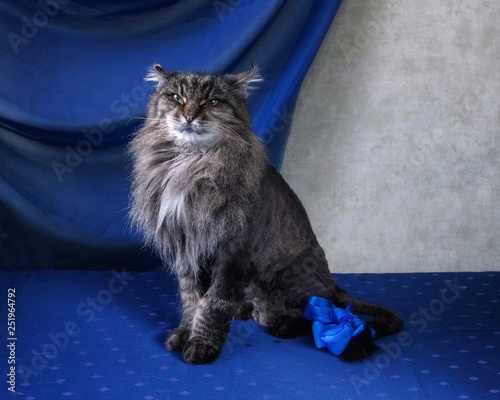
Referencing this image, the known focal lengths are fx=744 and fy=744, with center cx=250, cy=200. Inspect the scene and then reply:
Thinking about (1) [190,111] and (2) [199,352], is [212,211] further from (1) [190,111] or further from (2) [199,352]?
(2) [199,352]

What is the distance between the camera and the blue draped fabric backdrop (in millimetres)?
2641

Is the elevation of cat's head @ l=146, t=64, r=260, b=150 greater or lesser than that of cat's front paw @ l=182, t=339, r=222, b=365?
greater

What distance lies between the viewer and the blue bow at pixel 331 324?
2.14m

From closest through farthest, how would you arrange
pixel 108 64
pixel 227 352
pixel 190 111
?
pixel 190 111, pixel 227 352, pixel 108 64

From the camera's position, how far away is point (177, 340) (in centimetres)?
217

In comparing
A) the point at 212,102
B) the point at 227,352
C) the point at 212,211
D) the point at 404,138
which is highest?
the point at 212,102

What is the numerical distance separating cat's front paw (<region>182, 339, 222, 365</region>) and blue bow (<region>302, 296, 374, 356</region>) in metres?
0.31

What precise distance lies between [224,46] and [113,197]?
2.34 feet

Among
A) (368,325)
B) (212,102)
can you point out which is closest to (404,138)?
(368,325)

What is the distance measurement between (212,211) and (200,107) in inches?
11.6

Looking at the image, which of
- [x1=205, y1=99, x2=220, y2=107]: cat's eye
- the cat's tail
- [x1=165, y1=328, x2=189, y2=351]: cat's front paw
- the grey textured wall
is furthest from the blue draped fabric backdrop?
[x1=165, y1=328, x2=189, y2=351]: cat's front paw

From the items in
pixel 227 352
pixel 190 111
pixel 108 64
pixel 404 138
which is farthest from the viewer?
pixel 404 138

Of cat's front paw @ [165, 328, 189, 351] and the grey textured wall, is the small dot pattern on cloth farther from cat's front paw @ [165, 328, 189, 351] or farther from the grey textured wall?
the grey textured wall

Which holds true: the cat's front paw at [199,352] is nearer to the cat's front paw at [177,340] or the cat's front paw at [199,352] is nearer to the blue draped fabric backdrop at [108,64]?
the cat's front paw at [177,340]
